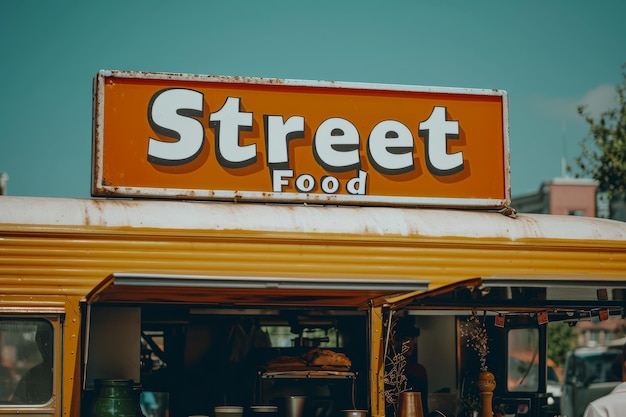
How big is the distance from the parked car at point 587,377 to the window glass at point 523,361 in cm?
1173

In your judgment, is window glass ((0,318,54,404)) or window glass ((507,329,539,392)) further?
window glass ((507,329,539,392))

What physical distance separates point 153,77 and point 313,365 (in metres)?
2.90

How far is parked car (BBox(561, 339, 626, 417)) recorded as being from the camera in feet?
74.5

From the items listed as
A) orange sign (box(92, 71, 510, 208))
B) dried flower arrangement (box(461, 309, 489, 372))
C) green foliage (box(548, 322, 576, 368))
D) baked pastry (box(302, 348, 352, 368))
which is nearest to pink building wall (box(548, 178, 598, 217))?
green foliage (box(548, 322, 576, 368))

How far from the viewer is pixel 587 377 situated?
75.9 ft

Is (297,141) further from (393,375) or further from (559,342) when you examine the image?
(559,342)

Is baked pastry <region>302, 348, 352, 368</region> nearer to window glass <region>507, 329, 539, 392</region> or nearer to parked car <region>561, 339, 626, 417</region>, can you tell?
window glass <region>507, 329, 539, 392</region>

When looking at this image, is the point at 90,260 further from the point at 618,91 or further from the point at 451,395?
the point at 618,91

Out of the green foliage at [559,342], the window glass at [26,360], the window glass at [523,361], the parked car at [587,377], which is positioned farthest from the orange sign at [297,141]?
the green foliage at [559,342]

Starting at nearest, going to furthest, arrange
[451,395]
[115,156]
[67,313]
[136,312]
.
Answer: [67,313] → [136,312] → [115,156] → [451,395]

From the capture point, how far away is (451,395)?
11148mm

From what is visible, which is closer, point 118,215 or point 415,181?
point 118,215

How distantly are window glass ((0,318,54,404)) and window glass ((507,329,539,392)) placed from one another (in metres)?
5.66

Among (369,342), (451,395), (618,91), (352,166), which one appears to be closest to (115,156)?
(352,166)
